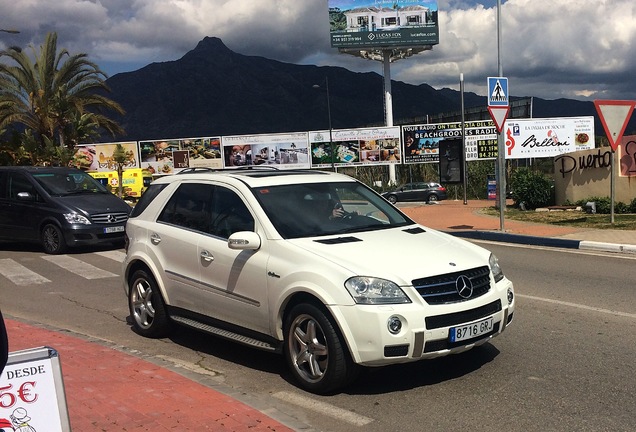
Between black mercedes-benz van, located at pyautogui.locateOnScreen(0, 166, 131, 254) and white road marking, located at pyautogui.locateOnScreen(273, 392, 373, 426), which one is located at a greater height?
black mercedes-benz van, located at pyautogui.locateOnScreen(0, 166, 131, 254)

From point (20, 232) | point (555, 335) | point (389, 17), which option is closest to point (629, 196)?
point (555, 335)

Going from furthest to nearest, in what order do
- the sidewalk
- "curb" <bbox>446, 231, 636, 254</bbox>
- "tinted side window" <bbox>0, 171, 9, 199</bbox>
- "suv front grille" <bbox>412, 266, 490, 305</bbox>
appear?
"tinted side window" <bbox>0, 171, 9, 199</bbox>
"curb" <bbox>446, 231, 636, 254</bbox>
"suv front grille" <bbox>412, 266, 490, 305</bbox>
the sidewalk

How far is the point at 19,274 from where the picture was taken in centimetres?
→ 1152

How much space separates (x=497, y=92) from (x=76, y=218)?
32.0 ft

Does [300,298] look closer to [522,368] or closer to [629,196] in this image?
[522,368]

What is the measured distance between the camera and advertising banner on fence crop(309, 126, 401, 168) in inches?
1786

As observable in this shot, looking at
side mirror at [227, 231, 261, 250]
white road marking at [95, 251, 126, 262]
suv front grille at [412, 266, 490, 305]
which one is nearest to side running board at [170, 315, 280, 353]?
side mirror at [227, 231, 261, 250]

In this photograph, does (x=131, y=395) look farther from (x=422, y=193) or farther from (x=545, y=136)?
(x=545, y=136)

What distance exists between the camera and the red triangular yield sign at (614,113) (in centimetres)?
1405

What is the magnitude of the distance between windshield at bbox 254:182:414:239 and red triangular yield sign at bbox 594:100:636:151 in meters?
9.54

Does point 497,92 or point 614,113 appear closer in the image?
point 614,113

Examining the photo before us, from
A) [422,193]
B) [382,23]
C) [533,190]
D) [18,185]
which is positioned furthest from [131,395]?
[382,23]

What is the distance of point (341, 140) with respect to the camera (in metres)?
46.1

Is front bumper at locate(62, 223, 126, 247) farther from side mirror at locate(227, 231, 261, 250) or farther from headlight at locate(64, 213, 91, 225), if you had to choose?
side mirror at locate(227, 231, 261, 250)
